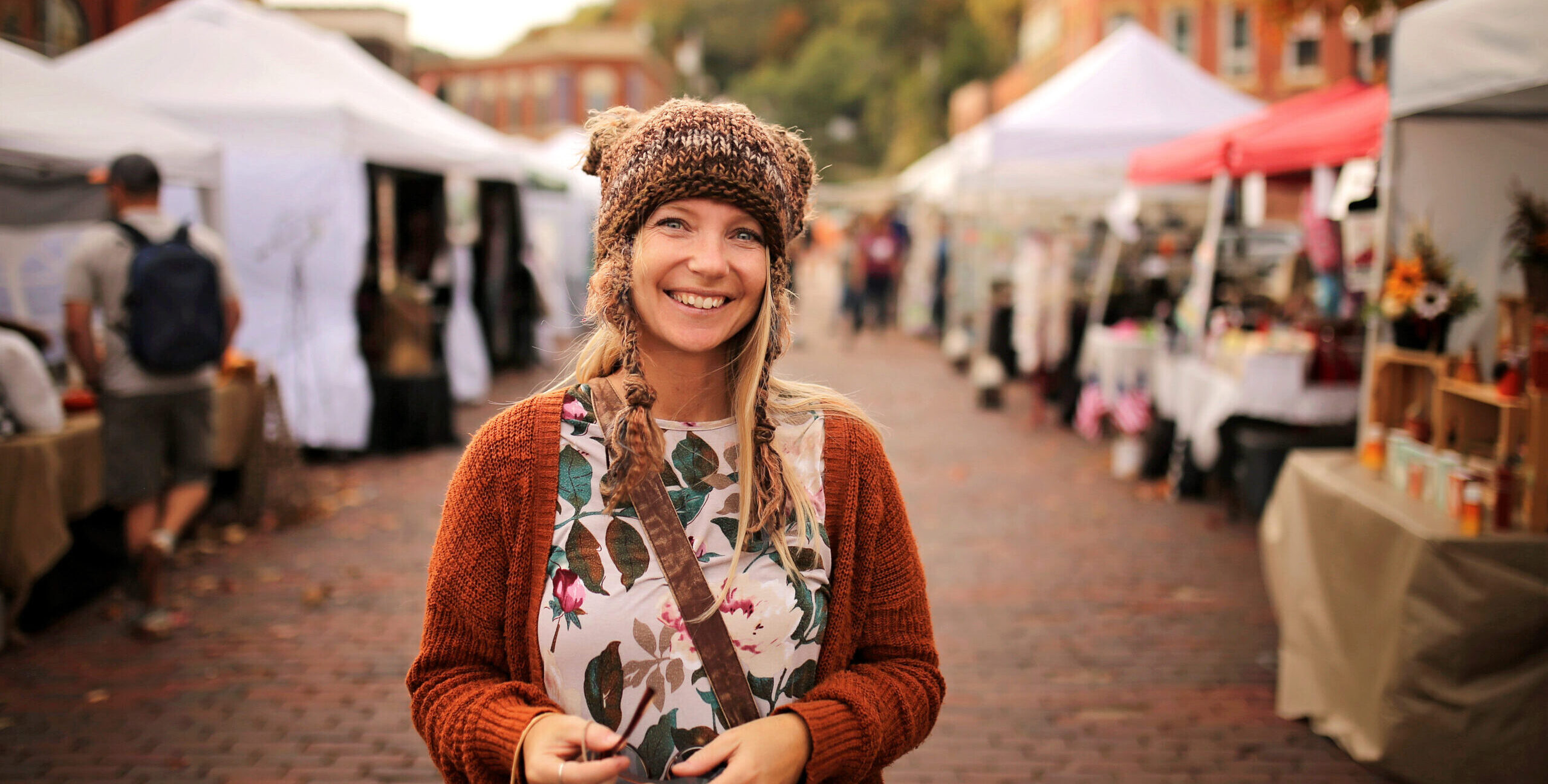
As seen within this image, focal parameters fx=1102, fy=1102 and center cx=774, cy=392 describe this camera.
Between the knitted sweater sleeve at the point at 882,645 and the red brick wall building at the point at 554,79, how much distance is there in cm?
5650

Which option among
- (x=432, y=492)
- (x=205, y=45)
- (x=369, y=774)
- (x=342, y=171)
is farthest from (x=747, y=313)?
(x=205, y=45)

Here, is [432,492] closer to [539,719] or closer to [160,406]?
[160,406]

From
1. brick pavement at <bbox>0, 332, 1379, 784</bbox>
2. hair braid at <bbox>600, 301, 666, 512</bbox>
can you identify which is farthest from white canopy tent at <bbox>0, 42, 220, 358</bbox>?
hair braid at <bbox>600, 301, 666, 512</bbox>

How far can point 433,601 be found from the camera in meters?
1.69

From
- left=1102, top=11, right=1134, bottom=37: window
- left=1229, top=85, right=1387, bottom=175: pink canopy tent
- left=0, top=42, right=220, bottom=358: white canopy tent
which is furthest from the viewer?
left=1102, top=11, right=1134, bottom=37: window

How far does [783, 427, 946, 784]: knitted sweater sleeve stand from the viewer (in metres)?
1.70

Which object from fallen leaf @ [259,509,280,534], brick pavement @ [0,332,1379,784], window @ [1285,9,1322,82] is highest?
window @ [1285,9,1322,82]

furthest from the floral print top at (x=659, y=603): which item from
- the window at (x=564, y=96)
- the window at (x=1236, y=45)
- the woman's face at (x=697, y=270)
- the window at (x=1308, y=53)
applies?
the window at (x=564, y=96)

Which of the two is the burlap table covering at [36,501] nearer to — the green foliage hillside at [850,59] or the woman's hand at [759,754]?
the woman's hand at [759,754]

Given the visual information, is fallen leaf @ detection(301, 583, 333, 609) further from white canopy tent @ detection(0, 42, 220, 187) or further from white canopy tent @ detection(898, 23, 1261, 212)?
white canopy tent @ detection(898, 23, 1261, 212)

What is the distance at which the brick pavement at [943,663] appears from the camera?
3898 mm

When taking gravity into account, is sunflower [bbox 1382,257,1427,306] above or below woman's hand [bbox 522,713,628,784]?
above

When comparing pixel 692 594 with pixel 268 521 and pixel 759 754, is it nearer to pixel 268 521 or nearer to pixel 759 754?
pixel 759 754

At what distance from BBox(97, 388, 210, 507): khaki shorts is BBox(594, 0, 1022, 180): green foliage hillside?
47745 mm
